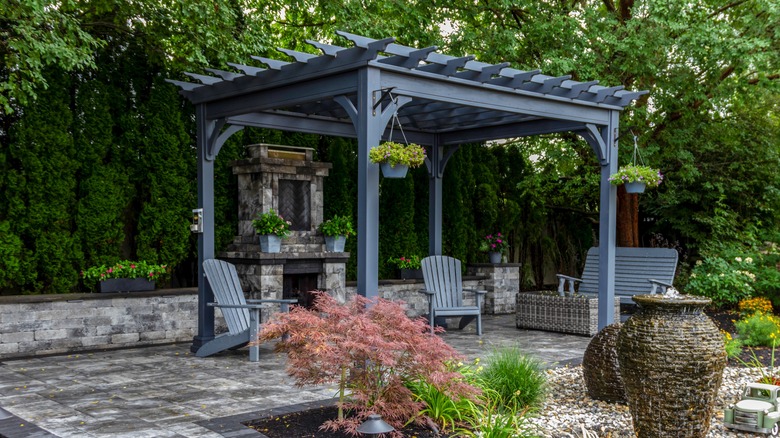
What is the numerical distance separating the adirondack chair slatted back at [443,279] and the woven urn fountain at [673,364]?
4.43 m

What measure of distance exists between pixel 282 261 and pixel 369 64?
10.7ft

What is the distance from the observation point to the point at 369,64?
5.16 metres

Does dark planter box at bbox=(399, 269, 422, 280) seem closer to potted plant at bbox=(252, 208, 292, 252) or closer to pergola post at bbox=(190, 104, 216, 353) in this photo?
potted plant at bbox=(252, 208, 292, 252)

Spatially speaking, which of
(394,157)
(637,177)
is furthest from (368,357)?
(637,177)

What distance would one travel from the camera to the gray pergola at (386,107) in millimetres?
5242

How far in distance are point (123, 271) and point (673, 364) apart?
5.45 m

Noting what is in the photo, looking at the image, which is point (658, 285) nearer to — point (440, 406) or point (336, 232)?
point (336, 232)

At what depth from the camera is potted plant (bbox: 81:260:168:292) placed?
Answer: 7.24 m

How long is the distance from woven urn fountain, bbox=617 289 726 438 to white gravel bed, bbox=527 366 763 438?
1.10ft

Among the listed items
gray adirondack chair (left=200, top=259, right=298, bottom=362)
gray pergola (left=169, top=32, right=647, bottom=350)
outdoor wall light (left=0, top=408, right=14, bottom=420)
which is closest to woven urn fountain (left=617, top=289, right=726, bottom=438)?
gray pergola (left=169, top=32, right=647, bottom=350)

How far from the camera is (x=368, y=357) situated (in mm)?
3859

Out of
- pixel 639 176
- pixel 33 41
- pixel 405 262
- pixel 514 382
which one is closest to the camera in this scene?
pixel 514 382

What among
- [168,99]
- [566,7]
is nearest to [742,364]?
[566,7]

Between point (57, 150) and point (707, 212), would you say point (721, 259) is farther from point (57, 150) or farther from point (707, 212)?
point (57, 150)
